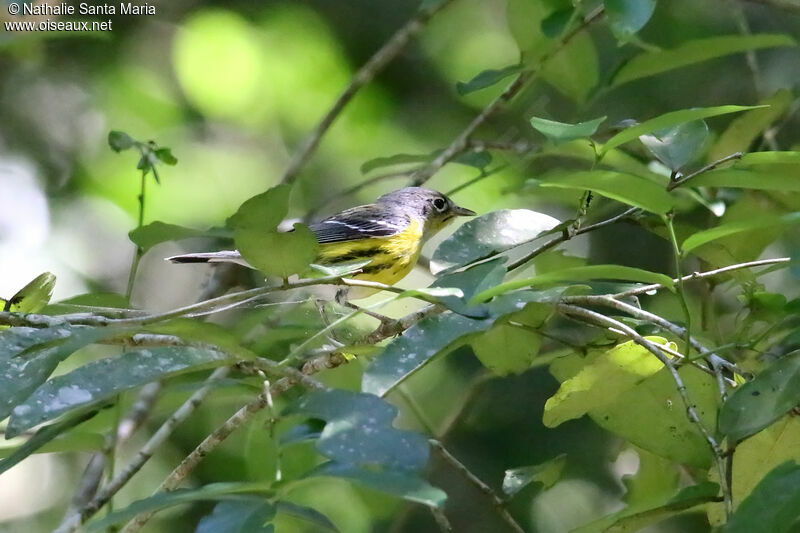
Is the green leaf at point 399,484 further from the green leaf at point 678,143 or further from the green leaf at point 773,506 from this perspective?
the green leaf at point 678,143

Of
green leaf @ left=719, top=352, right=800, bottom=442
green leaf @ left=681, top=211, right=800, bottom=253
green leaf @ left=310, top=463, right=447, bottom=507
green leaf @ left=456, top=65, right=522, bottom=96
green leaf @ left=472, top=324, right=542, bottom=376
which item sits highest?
green leaf @ left=456, top=65, right=522, bottom=96

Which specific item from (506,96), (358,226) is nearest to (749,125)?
(506,96)

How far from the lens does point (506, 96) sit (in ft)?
7.81

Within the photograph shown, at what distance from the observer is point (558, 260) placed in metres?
2.03

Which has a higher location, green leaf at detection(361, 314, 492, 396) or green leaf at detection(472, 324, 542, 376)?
green leaf at detection(361, 314, 492, 396)

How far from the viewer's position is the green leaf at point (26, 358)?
45.9 inches

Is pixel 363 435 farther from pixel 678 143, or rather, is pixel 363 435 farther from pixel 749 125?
pixel 749 125

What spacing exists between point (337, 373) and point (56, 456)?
7.10 feet

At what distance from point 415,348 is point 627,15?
824mm

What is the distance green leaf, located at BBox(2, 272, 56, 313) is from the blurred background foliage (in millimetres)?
1349

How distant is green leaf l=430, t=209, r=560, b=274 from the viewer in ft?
4.85

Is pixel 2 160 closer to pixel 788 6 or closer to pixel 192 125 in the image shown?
pixel 192 125

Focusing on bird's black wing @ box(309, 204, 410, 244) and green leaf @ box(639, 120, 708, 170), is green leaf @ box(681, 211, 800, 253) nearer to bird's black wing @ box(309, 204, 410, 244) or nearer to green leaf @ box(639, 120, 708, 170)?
green leaf @ box(639, 120, 708, 170)

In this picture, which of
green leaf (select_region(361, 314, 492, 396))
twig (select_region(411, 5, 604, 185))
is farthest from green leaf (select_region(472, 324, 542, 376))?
twig (select_region(411, 5, 604, 185))
